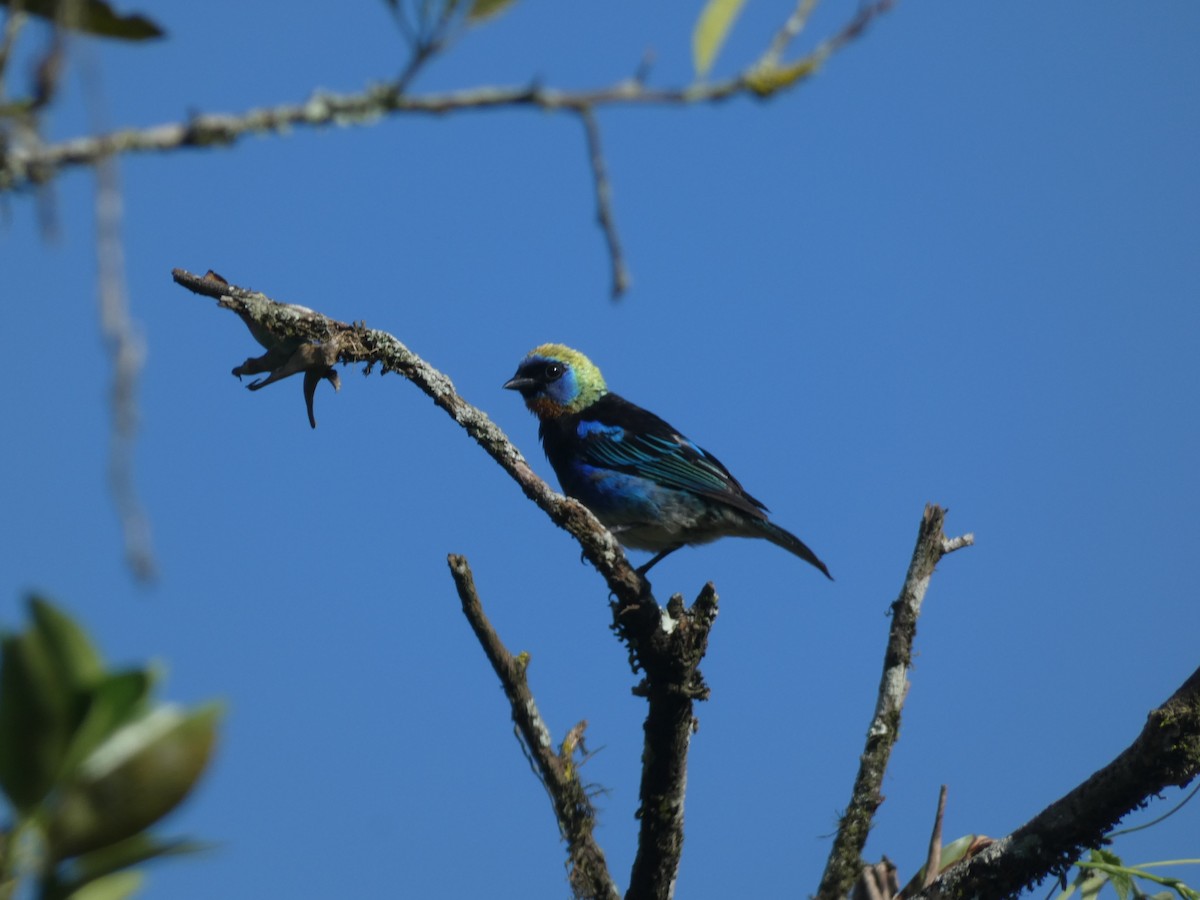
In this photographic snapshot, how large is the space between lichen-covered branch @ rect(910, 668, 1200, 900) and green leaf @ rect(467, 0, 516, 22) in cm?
310

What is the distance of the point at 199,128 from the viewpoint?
1.42 metres

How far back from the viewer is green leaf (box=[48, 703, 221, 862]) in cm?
120

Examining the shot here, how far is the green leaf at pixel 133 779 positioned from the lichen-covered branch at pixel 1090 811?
3.27 meters

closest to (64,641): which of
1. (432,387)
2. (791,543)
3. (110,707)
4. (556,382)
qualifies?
(110,707)

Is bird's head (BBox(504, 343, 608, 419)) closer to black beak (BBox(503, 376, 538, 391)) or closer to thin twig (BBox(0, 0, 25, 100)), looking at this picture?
black beak (BBox(503, 376, 538, 391))

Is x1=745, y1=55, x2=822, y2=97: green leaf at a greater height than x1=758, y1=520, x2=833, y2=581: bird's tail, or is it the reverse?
x1=758, y1=520, x2=833, y2=581: bird's tail

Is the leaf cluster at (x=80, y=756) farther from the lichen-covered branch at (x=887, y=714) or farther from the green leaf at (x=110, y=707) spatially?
the lichen-covered branch at (x=887, y=714)

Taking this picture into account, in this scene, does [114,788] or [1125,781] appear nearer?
[114,788]

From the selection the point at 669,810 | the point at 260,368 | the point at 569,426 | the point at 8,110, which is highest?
the point at 569,426

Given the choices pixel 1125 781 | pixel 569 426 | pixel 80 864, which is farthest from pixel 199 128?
pixel 569 426

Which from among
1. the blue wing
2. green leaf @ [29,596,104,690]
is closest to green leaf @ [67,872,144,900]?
green leaf @ [29,596,104,690]

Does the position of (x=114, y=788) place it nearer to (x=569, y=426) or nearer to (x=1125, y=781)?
(x=1125, y=781)

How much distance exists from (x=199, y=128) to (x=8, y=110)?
301mm

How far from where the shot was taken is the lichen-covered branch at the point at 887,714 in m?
4.34
